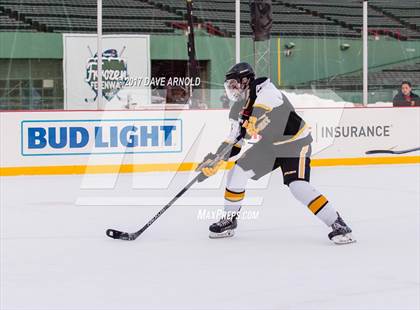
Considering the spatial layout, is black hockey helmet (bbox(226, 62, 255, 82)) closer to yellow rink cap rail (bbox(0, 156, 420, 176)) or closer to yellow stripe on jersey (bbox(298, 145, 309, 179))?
yellow stripe on jersey (bbox(298, 145, 309, 179))

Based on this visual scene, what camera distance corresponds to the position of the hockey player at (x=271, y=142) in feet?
14.1

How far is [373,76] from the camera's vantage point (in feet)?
32.2

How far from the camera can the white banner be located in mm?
8672

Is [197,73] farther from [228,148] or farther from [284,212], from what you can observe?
[228,148]

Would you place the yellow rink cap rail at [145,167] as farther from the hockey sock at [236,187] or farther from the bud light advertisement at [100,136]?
the hockey sock at [236,187]

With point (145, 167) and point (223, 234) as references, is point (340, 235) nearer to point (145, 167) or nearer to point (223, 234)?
point (223, 234)

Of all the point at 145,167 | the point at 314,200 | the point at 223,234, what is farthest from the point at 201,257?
the point at 145,167

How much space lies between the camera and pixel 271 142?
14.5ft

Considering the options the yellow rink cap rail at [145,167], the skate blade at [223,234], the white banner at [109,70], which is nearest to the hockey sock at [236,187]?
the skate blade at [223,234]

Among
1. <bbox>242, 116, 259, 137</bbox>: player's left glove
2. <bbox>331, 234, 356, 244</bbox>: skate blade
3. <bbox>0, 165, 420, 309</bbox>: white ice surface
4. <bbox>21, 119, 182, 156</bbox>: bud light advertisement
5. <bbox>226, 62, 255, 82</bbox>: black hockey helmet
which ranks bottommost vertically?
<bbox>0, 165, 420, 309</bbox>: white ice surface

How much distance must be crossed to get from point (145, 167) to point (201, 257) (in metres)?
4.79

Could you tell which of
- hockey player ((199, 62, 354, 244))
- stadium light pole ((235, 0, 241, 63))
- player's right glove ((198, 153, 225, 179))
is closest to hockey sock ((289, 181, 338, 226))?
hockey player ((199, 62, 354, 244))

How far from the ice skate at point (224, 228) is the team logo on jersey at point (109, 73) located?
4.43 m

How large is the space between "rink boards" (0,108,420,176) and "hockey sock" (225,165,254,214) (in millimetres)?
4067
